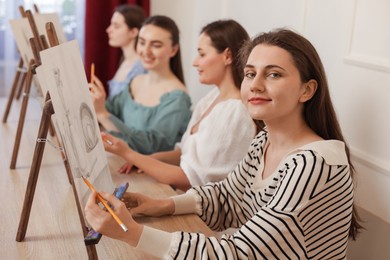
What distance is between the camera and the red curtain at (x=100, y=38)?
3.68 meters

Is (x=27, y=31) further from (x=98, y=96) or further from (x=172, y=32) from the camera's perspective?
(x=172, y=32)

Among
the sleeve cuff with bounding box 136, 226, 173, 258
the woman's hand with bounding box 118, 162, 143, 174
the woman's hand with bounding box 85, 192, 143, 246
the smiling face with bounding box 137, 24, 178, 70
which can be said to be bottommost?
the woman's hand with bounding box 118, 162, 143, 174

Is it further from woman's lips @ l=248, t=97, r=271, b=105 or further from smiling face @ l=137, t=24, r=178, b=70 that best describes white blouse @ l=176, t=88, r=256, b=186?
smiling face @ l=137, t=24, r=178, b=70

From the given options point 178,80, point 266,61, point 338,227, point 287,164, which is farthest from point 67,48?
point 178,80

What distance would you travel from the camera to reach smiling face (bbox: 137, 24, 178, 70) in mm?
2488

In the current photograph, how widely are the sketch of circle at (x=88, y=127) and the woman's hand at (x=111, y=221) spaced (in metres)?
0.19

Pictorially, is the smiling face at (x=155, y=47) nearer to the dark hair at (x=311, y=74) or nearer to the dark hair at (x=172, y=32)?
the dark hair at (x=172, y=32)

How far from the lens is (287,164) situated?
1293 mm

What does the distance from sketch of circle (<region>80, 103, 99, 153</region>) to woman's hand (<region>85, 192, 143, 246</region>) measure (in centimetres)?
19

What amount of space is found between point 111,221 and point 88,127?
0.96ft

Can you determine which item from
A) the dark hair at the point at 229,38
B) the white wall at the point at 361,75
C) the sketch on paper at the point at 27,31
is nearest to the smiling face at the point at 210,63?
the dark hair at the point at 229,38

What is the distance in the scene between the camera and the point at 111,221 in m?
1.15

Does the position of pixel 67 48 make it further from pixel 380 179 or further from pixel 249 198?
pixel 380 179

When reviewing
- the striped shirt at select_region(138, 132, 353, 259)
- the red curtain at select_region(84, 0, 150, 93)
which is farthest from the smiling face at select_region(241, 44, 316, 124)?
the red curtain at select_region(84, 0, 150, 93)
